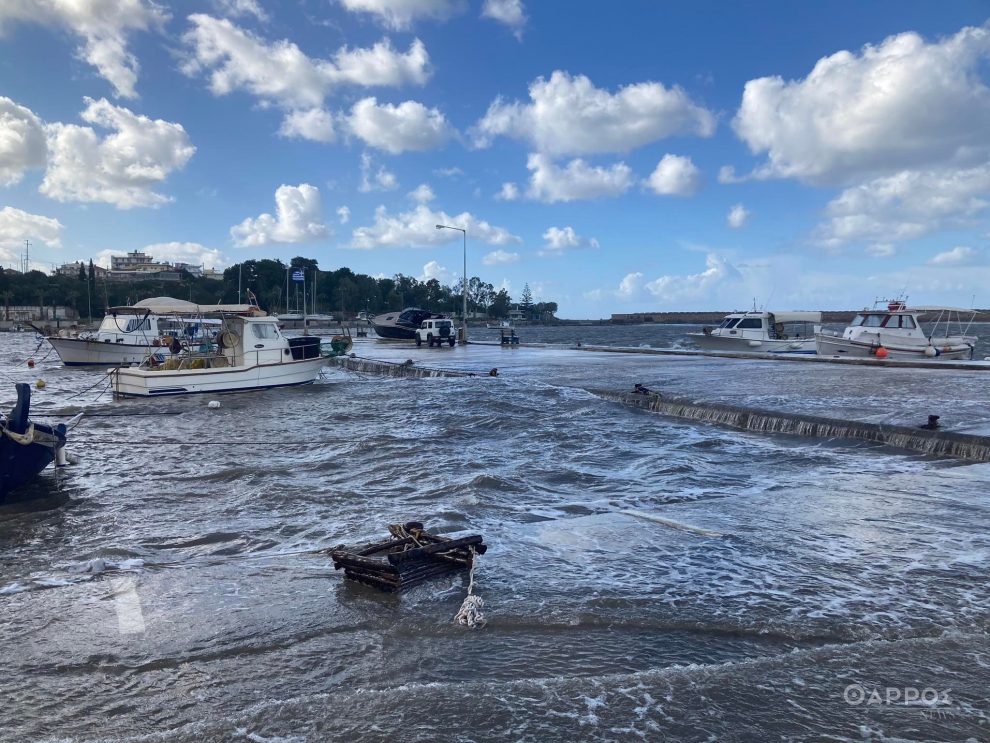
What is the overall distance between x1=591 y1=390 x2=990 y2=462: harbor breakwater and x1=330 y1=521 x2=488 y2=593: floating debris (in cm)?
1050

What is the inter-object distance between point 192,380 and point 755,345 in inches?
1303

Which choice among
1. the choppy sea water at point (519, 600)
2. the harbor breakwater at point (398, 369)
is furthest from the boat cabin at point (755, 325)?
the choppy sea water at point (519, 600)

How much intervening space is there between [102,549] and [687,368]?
89.4 ft

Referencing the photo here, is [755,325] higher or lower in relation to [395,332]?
higher

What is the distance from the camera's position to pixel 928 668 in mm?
5121

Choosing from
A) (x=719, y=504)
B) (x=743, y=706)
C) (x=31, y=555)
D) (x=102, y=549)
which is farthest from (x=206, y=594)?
(x=719, y=504)

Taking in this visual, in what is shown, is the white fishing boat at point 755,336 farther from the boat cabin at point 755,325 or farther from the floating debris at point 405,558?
the floating debris at point 405,558

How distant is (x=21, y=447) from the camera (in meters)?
10.1

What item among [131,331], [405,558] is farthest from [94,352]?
[405,558]

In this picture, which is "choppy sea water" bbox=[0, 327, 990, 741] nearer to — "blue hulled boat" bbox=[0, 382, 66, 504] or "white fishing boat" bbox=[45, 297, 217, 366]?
"blue hulled boat" bbox=[0, 382, 66, 504]

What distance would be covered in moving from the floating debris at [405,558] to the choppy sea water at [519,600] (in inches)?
7.1

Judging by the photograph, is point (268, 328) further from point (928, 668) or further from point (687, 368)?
point (928, 668)

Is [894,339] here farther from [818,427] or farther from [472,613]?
[472,613]

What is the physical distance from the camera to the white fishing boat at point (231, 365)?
2311cm
